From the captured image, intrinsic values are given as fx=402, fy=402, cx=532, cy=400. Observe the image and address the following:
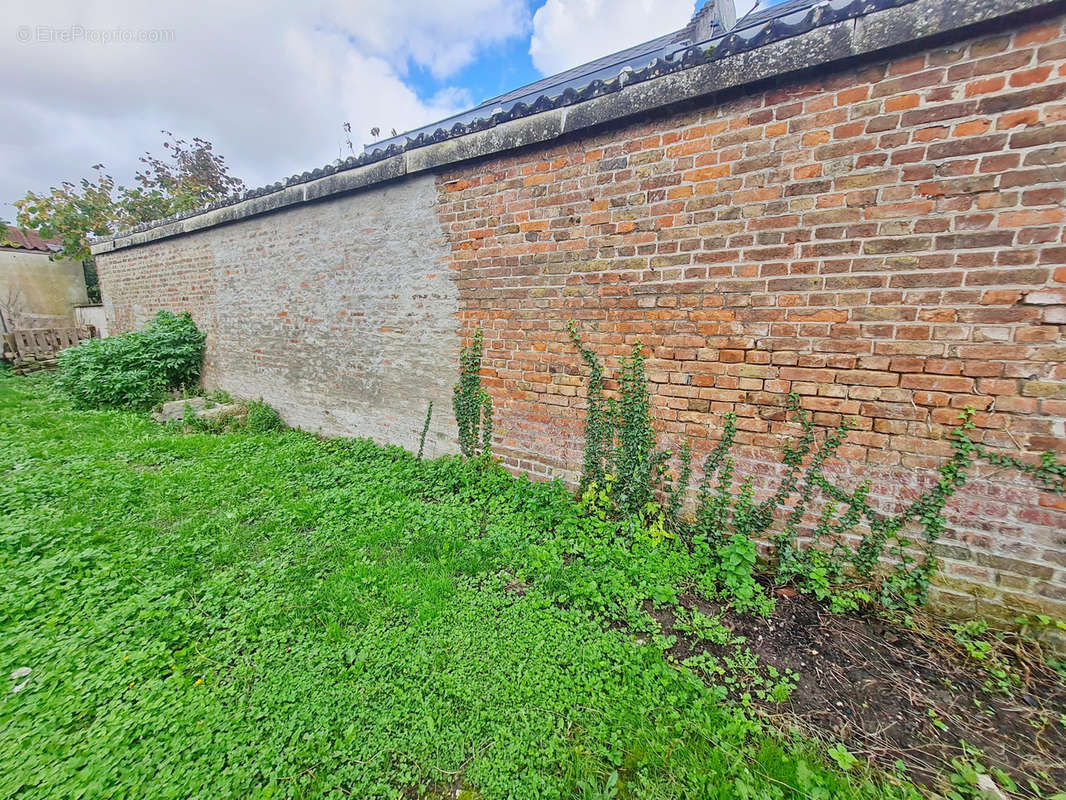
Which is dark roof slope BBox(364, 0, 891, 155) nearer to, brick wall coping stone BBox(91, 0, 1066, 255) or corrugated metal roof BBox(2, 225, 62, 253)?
brick wall coping stone BBox(91, 0, 1066, 255)

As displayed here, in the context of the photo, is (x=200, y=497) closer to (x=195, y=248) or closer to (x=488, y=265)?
(x=488, y=265)

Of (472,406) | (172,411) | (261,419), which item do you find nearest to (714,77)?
(472,406)

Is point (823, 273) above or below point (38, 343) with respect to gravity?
above

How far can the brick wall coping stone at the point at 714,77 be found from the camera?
1957 millimetres

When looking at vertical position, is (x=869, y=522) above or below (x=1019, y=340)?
below

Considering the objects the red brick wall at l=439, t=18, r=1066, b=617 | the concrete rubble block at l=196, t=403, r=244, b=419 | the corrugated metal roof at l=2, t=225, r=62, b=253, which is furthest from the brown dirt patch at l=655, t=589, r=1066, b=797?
the corrugated metal roof at l=2, t=225, r=62, b=253

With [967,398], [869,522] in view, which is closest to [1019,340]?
[967,398]

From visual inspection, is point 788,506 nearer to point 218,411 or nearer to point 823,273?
point 823,273

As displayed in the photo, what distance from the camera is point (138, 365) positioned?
285 inches

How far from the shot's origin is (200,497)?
12.7ft

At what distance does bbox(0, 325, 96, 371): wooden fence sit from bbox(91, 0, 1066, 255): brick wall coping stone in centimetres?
1116

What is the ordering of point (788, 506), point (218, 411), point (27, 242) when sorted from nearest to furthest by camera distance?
point (788, 506), point (218, 411), point (27, 242)

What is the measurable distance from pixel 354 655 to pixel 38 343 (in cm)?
1424

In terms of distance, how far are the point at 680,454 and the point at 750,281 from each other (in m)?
1.27
